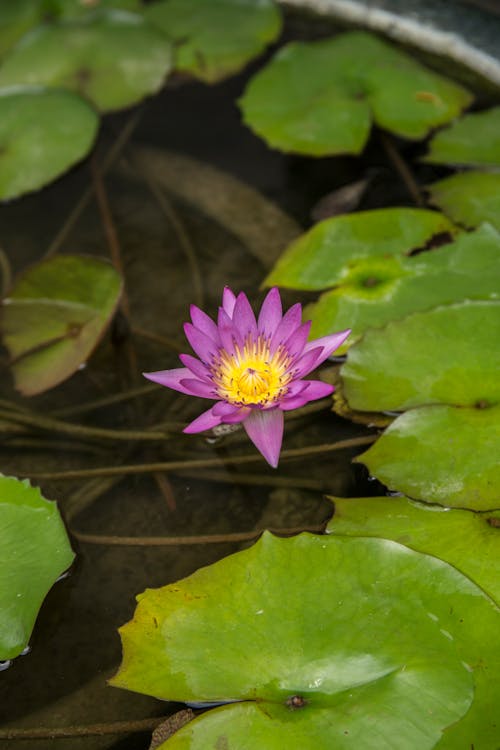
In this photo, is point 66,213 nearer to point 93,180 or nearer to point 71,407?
point 93,180

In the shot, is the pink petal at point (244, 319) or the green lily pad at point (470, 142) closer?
the pink petal at point (244, 319)

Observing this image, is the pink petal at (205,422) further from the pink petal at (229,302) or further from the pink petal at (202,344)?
the pink petal at (229,302)

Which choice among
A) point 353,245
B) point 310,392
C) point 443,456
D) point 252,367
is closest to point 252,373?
point 252,367

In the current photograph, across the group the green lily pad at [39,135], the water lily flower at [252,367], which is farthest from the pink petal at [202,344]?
the green lily pad at [39,135]

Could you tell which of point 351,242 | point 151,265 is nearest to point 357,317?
point 351,242

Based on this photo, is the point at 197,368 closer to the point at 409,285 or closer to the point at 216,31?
the point at 409,285

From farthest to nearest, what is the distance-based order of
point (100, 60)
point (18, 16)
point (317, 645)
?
1. point (18, 16)
2. point (100, 60)
3. point (317, 645)
